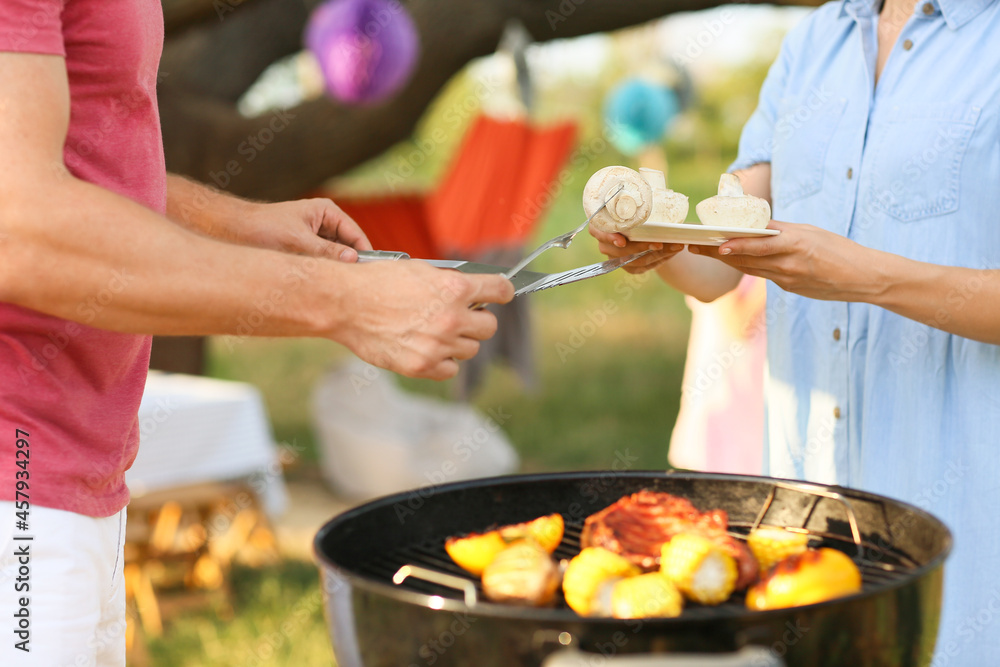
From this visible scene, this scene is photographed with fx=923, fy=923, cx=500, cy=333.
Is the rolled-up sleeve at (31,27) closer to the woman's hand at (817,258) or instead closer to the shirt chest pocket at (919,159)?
the woman's hand at (817,258)

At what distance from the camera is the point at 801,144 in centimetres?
162

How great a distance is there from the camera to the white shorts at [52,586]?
1062 millimetres

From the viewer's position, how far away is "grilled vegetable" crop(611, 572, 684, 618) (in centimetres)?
91

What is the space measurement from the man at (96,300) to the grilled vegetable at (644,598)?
302 mm

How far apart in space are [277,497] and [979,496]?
9.89 feet

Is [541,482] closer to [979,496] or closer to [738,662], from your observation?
[738,662]

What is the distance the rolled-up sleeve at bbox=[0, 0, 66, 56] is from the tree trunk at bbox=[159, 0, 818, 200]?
3.40 meters

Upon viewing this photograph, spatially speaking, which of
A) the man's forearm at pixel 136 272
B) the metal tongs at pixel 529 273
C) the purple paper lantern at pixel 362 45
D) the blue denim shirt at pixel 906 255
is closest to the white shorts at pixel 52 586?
the man's forearm at pixel 136 272

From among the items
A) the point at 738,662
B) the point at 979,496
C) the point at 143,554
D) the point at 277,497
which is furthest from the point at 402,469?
the point at 738,662

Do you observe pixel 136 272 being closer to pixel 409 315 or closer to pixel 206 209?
pixel 409 315

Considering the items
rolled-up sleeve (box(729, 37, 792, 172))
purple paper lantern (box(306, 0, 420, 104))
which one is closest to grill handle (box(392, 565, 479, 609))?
rolled-up sleeve (box(729, 37, 792, 172))

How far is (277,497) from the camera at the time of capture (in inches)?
153

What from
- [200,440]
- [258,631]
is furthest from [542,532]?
[200,440]

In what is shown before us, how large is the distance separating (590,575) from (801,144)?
3.19 ft
